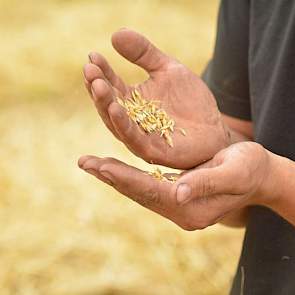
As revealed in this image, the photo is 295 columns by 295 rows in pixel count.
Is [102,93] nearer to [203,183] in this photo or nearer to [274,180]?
[203,183]

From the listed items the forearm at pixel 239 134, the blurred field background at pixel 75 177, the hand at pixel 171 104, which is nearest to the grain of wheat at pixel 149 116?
the hand at pixel 171 104

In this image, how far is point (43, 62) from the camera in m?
2.70

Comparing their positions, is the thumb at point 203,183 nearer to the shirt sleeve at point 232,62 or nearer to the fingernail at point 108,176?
the fingernail at point 108,176

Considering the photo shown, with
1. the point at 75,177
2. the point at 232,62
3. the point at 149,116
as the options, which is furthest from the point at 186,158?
the point at 75,177

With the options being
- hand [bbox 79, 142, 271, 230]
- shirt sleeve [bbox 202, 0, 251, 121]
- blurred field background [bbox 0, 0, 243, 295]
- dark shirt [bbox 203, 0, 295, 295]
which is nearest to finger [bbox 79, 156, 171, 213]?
hand [bbox 79, 142, 271, 230]

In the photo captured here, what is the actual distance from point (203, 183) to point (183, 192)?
0.09 feet

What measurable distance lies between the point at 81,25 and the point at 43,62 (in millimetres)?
287

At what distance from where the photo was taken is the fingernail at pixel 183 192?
77 cm

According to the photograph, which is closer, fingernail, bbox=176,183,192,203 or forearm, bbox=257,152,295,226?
fingernail, bbox=176,183,192,203

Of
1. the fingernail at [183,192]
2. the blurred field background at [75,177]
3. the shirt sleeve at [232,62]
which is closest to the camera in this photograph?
the fingernail at [183,192]

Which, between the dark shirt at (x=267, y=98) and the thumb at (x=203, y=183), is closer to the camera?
the thumb at (x=203, y=183)

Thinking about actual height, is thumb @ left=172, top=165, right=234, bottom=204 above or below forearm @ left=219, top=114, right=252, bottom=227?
above

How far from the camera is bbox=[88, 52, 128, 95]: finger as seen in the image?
2.90 feet

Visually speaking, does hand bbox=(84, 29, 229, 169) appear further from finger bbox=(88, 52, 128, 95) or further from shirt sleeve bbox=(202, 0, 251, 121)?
shirt sleeve bbox=(202, 0, 251, 121)
